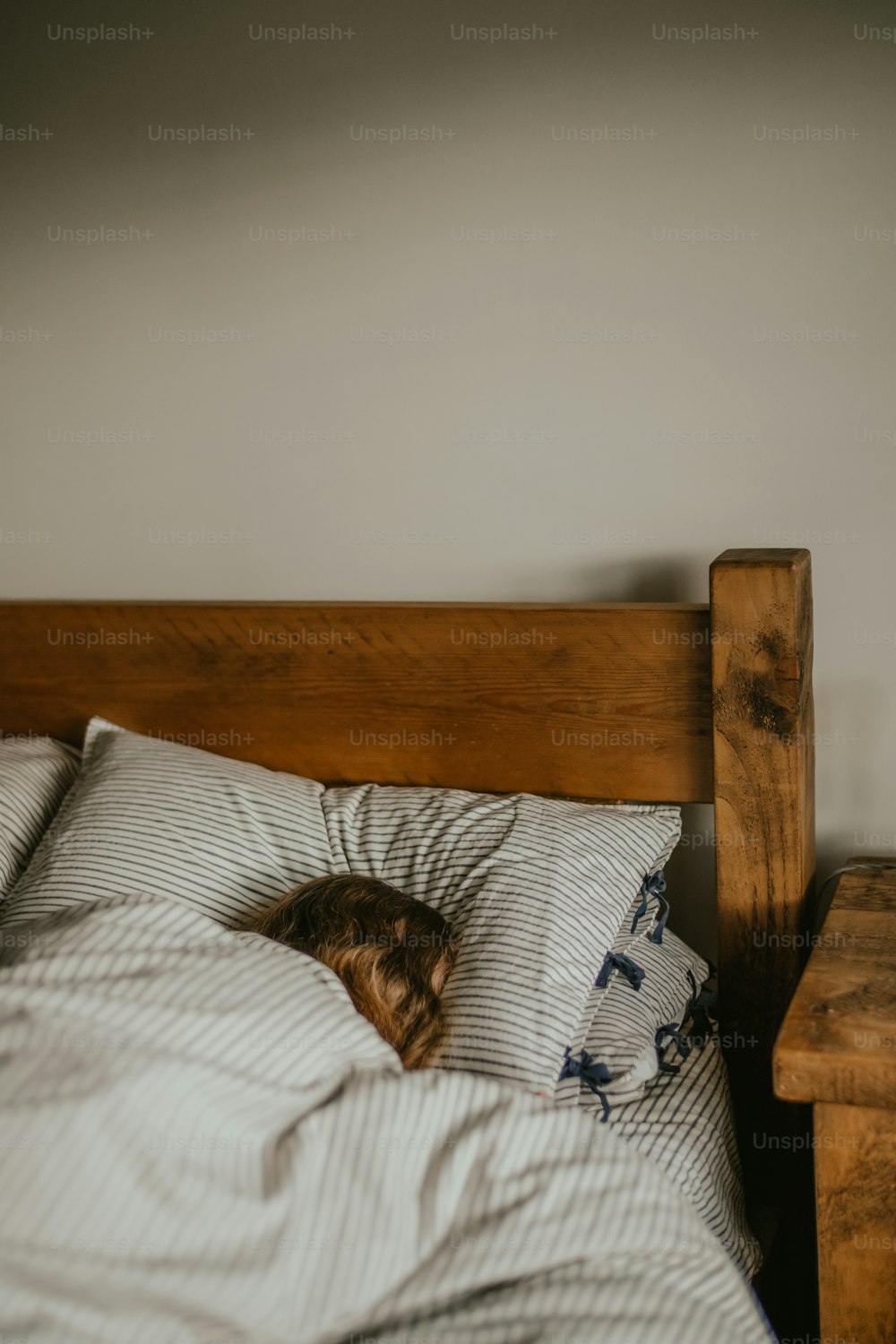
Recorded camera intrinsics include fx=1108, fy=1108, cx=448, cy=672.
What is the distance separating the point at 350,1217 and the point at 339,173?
134cm

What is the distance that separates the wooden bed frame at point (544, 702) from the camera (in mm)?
1293

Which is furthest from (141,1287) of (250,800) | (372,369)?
(372,369)

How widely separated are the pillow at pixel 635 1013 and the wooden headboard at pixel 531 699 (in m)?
0.07

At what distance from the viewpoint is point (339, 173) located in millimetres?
1558

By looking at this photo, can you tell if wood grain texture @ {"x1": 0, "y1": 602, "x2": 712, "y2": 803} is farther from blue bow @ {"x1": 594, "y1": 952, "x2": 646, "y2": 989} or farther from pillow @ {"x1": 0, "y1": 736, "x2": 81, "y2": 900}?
blue bow @ {"x1": 594, "y1": 952, "x2": 646, "y2": 989}

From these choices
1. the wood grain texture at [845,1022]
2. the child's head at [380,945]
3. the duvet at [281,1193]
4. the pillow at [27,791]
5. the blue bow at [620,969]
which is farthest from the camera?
the pillow at [27,791]

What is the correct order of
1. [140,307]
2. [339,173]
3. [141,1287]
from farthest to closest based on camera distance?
1. [140,307]
2. [339,173]
3. [141,1287]

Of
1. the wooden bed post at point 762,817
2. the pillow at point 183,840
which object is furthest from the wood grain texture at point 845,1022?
the pillow at point 183,840

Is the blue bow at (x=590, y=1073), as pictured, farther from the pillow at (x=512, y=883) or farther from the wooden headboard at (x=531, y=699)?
the wooden headboard at (x=531, y=699)

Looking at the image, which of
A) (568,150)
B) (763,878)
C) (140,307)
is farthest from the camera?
(140,307)

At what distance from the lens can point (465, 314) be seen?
5.00ft

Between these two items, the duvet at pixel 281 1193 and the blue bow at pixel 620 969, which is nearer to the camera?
the duvet at pixel 281 1193

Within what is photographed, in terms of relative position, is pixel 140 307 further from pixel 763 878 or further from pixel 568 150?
pixel 763 878

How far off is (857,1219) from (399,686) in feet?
2.68
